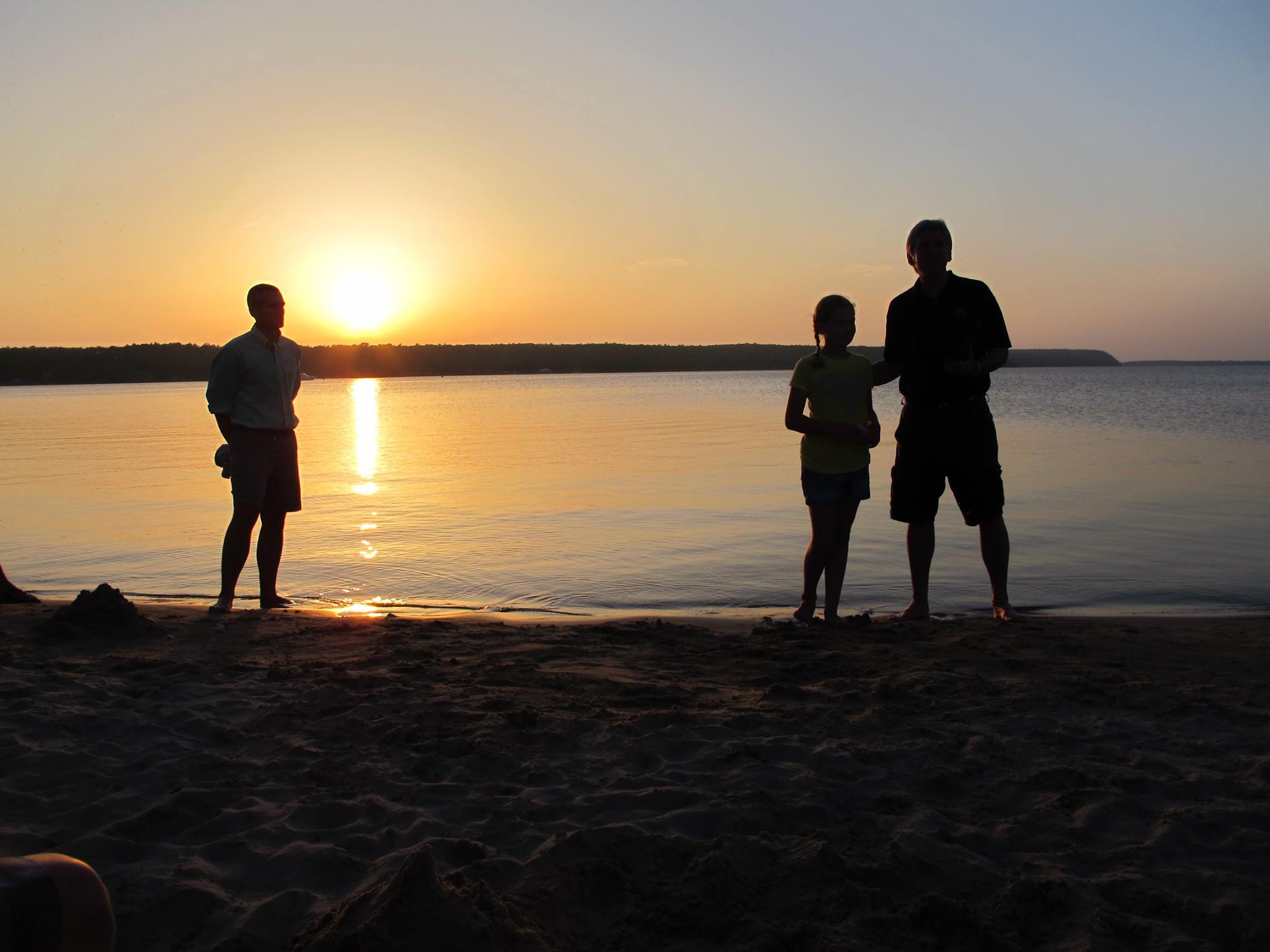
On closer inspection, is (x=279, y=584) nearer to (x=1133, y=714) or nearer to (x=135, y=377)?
(x=1133, y=714)

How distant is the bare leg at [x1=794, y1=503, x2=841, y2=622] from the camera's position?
16.4 feet

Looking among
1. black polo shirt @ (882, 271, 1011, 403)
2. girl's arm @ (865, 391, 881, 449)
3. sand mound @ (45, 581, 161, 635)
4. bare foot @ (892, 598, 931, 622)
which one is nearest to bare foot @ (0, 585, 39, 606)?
sand mound @ (45, 581, 161, 635)

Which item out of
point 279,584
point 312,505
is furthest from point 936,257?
point 312,505

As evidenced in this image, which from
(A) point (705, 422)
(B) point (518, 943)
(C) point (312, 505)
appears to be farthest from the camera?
(A) point (705, 422)

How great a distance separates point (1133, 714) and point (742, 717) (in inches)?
57.2

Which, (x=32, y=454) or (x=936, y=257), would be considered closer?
(x=936, y=257)

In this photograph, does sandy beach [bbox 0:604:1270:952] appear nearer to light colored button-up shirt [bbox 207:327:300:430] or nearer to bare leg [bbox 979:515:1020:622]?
bare leg [bbox 979:515:1020:622]

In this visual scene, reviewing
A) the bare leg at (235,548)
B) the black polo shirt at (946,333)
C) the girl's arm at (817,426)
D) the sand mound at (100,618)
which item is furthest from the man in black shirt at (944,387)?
the sand mound at (100,618)

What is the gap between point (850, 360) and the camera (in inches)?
197

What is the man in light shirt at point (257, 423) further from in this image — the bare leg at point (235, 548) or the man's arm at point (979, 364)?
the man's arm at point (979, 364)

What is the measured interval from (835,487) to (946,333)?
1.00m

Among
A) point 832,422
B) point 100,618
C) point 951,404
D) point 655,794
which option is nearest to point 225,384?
point 100,618

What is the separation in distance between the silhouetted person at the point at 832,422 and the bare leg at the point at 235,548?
334 cm

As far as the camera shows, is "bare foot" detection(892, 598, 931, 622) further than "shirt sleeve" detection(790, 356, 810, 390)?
Yes
